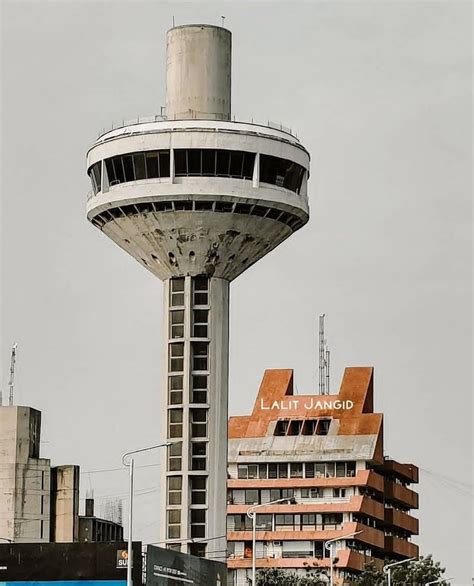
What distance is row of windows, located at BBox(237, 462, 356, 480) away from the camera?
196 meters

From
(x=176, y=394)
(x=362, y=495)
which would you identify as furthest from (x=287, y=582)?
(x=176, y=394)

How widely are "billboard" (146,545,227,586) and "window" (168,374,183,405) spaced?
595 inches

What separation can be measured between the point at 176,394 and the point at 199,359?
298cm

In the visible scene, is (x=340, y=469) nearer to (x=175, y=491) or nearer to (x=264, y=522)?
(x=264, y=522)

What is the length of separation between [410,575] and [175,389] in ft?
178

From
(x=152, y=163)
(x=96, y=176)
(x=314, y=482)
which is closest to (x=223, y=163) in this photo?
(x=152, y=163)

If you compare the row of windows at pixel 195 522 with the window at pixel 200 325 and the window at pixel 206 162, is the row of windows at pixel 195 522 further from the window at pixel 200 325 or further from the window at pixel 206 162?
the window at pixel 206 162

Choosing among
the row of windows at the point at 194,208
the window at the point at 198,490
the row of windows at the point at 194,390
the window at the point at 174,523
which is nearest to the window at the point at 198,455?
the window at the point at 198,490

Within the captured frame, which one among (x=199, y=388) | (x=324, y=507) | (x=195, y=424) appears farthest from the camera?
(x=324, y=507)

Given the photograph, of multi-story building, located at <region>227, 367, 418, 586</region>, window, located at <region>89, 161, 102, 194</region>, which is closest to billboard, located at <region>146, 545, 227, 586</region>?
window, located at <region>89, 161, 102, 194</region>

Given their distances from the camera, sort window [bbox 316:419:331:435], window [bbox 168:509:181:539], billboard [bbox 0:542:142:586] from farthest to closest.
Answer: window [bbox 316:419:331:435]
window [bbox 168:509:181:539]
billboard [bbox 0:542:142:586]

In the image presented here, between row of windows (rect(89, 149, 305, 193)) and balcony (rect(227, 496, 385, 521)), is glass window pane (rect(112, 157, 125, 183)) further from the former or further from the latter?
balcony (rect(227, 496, 385, 521))

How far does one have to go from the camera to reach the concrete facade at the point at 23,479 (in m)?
172

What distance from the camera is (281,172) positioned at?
126m
